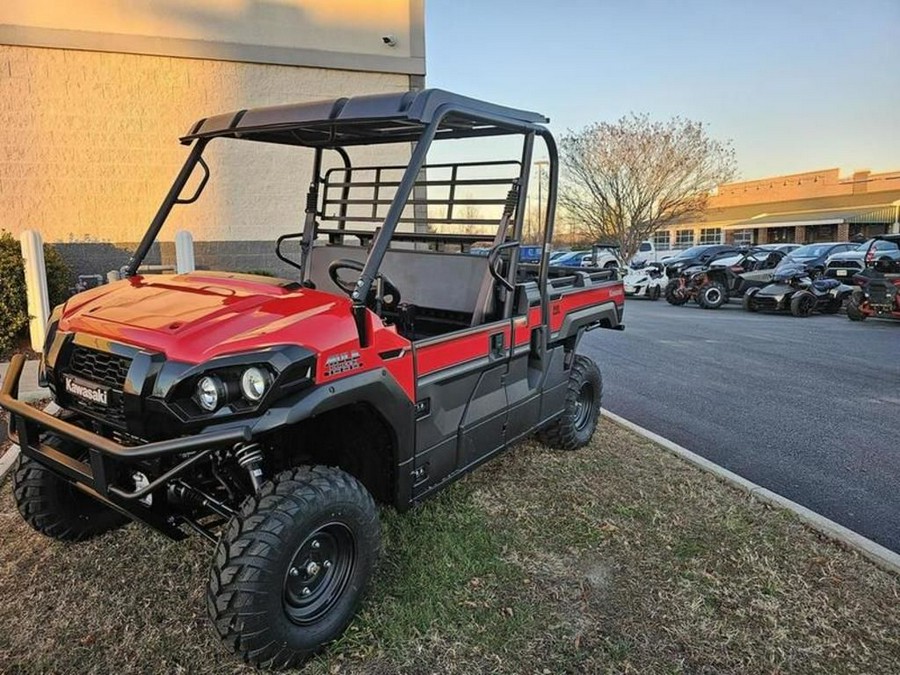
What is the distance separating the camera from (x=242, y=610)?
2.13 m

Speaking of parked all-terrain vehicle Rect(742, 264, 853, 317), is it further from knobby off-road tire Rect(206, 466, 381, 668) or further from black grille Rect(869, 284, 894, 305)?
knobby off-road tire Rect(206, 466, 381, 668)

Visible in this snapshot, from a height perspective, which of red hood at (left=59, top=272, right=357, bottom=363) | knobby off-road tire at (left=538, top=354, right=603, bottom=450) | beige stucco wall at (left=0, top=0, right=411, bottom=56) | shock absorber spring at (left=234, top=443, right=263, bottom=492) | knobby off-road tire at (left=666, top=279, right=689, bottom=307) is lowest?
knobby off-road tire at (left=666, top=279, right=689, bottom=307)

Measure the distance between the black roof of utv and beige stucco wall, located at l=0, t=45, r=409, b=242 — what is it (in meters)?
5.63

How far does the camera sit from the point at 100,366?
94.7 inches

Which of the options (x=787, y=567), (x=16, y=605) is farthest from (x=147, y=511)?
(x=787, y=567)

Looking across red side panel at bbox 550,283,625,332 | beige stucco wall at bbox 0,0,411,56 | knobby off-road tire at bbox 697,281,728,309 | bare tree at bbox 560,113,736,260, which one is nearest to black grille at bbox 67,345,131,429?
red side panel at bbox 550,283,625,332

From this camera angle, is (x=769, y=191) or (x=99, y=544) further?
(x=769, y=191)

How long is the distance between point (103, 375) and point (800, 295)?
1391 centimetres

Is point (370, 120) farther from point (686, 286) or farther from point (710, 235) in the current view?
point (710, 235)

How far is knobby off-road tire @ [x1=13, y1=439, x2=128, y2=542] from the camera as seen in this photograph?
116 inches

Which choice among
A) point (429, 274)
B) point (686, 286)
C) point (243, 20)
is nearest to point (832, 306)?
point (686, 286)

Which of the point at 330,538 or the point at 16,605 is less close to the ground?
the point at 330,538

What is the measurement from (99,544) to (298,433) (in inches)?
48.8

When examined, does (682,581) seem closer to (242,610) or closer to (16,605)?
(242,610)
